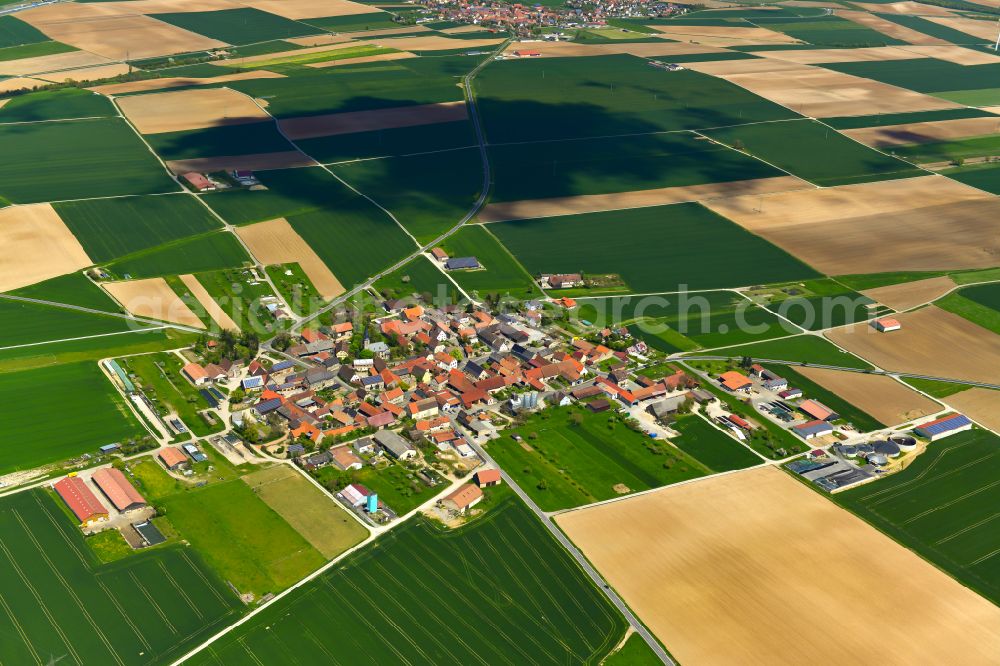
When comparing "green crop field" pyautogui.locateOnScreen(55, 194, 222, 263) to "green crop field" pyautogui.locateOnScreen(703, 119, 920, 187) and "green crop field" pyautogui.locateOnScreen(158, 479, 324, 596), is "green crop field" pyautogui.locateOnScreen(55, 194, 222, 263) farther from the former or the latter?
"green crop field" pyautogui.locateOnScreen(703, 119, 920, 187)

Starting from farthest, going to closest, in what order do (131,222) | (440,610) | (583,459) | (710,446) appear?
1. (131,222)
2. (710,446)
3. (583,459)
4. (440,610)

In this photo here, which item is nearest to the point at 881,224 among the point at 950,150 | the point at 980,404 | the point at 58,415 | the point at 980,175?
the point at 980,175

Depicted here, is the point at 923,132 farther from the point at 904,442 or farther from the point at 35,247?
the point at 35,247

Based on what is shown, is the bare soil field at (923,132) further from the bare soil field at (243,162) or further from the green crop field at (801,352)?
the bare soil field at (243,162)

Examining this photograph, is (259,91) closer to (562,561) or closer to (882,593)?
(562,561)

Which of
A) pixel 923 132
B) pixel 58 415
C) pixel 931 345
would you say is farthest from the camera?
pixel 923 132

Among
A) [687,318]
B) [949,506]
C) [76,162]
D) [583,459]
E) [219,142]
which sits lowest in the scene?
[949,506]
